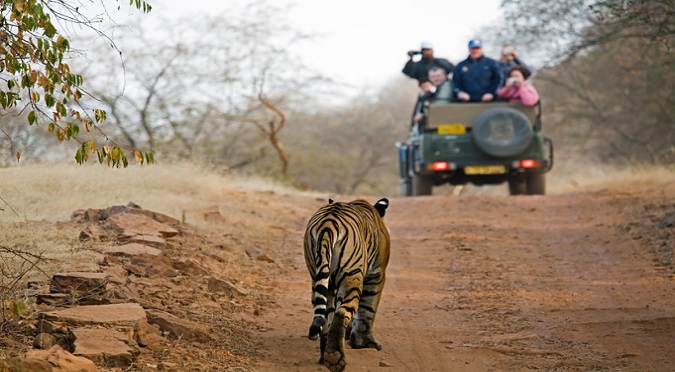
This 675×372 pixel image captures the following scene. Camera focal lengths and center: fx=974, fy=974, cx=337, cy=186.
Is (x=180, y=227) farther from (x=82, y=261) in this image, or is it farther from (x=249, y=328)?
(x=249, y=328)

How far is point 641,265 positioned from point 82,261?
5.59 m

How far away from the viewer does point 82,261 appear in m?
8.05

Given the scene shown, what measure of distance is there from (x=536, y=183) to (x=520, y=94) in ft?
6.00

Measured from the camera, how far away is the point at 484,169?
57.0ft

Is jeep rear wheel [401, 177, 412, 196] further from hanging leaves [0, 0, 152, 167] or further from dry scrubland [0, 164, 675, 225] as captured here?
hanging leaves [0, 0, 152, 167]

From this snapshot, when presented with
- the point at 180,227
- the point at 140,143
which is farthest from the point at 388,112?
the point at 180,227

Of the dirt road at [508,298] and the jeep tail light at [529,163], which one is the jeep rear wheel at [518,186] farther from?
the dirt road at [508,298]

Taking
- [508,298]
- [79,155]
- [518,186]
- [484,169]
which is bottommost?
[508,298]

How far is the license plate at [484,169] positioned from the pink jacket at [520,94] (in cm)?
123

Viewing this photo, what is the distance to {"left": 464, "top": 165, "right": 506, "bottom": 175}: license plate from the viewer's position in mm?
17328

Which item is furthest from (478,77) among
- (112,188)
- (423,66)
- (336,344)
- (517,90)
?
(336,344)

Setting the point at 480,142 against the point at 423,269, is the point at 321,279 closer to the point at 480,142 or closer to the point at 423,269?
the point at 423,269

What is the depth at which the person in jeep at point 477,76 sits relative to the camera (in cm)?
1773

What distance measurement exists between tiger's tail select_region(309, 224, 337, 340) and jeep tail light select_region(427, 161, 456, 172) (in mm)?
11292
